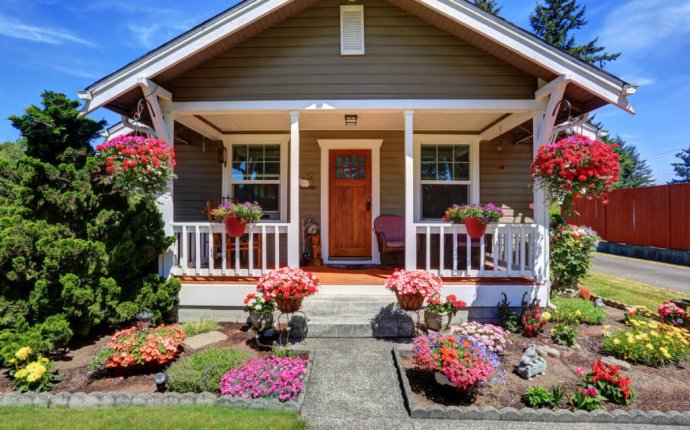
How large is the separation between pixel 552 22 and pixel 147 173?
26.4 metres

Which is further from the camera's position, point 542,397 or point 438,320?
point 438,320

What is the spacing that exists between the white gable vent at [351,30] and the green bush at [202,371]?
4.19 meters

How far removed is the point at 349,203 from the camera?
672 cm

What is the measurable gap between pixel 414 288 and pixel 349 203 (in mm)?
3099

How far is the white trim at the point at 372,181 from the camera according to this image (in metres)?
6.59

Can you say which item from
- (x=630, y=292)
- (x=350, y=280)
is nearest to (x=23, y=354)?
(x=350, y=280)

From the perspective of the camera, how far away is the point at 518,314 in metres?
4.39

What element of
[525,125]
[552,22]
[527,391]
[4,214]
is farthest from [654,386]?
[552,22]

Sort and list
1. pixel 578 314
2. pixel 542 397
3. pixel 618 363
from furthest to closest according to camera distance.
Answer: pixel 578 314 < pixel 618 363 < pixel 542 397

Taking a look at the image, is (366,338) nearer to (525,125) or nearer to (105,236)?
(105,236)

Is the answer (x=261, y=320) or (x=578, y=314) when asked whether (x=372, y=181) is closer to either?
(x=261, y=320)

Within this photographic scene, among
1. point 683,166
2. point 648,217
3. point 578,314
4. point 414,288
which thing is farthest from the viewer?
point 683,166

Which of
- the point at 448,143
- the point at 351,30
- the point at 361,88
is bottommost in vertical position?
the point at 448,143

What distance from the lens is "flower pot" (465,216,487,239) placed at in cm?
443
